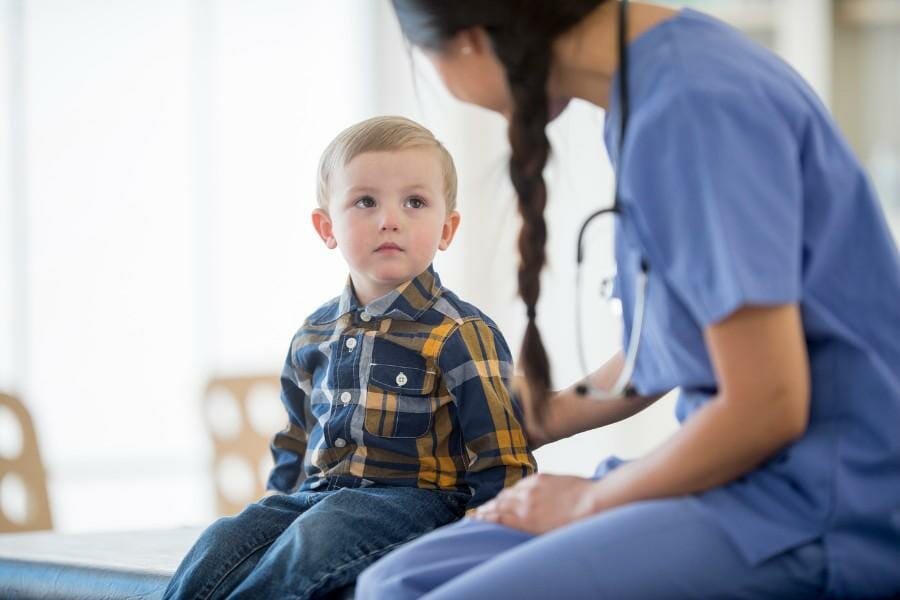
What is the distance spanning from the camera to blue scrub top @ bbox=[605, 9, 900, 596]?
102cm

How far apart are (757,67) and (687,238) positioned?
0.18 m

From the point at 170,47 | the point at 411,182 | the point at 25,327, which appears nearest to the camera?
the point at 411,182

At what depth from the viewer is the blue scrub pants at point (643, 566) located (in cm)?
103

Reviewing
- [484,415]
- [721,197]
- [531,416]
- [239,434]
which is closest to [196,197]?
[239,434]

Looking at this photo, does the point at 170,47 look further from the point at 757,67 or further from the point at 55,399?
the point at 757,67

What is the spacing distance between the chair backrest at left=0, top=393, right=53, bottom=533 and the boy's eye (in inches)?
37.8

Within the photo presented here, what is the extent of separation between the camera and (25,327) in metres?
3.52

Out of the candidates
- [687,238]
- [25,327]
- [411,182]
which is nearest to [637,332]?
[687,238]

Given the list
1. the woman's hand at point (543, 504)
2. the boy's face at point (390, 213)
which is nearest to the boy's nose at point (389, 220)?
the boy's face at point (390, 213)

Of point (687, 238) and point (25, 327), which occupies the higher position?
point (687, 238)

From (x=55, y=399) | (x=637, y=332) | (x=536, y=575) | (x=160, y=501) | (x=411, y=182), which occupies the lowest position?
(x=160, y=501)

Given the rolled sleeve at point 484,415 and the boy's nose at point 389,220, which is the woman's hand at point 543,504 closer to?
the rolled sleeve at point 484,415

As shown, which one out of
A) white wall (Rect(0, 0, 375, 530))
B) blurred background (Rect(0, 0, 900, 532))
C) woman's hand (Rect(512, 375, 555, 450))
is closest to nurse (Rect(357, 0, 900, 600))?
woman's hand (Rect(512, 375, 555, 450))

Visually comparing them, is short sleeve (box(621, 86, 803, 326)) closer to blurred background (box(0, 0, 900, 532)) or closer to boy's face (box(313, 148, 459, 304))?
boy's face (box(313, 148, 459, 304))
